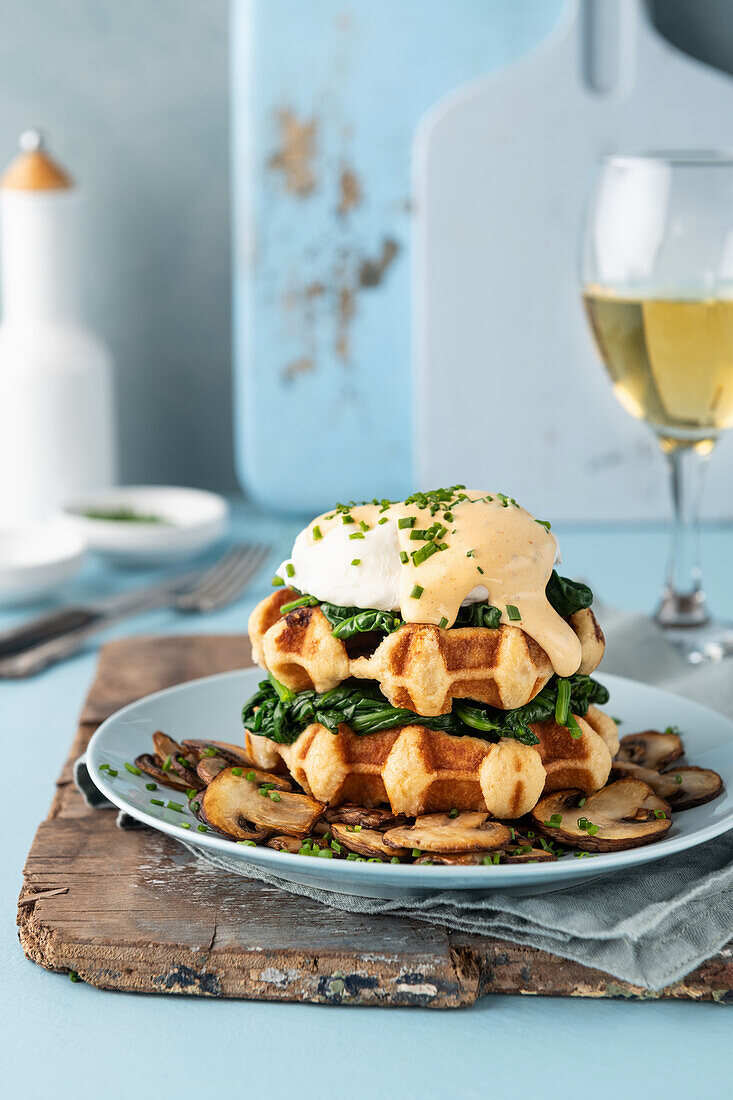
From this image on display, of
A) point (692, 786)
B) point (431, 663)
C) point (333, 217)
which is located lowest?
point (692, 786)

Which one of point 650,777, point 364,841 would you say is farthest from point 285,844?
point 650,777

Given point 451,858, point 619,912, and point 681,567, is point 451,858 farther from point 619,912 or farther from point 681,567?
point 681,567

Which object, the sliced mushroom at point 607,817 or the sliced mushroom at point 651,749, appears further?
the sliced mushroom at point 651,749

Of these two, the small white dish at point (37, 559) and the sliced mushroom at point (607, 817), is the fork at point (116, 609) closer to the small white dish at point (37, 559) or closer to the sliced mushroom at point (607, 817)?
the small white dish at point (37, 559)

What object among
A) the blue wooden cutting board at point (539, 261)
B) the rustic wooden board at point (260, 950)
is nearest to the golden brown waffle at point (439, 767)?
the rustic wooden board at point (260, 950)

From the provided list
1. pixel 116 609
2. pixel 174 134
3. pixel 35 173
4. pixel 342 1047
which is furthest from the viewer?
pixel 174 134

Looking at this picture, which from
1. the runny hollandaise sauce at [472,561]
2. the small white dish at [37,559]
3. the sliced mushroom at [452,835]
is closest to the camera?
the sliced mushroom at [452,835]

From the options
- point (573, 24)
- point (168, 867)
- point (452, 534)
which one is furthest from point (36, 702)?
point (573, 24)
